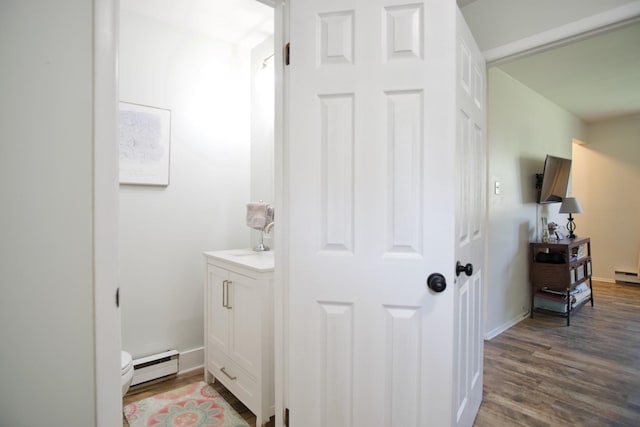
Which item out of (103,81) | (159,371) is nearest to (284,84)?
(103,81)

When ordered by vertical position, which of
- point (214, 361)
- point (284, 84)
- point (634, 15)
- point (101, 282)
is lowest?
point (214, 361)

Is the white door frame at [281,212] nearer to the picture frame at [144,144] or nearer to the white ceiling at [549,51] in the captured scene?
the white ceiling at [549,51]

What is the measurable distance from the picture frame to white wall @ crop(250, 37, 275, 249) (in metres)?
0.67

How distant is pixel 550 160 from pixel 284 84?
12.1 feet

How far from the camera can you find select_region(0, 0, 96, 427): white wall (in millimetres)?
798

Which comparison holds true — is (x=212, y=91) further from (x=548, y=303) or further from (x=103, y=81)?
(x=548, y=303)

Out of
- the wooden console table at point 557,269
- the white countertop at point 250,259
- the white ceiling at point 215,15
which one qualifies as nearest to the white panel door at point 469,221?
the white countertop at point 250,259

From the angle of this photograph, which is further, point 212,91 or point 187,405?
point 212,91

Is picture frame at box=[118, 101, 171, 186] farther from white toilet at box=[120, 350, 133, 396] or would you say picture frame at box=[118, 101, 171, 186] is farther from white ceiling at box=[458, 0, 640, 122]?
white ceiling at box=[458, 0, 640, 122]

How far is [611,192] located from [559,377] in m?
4.45

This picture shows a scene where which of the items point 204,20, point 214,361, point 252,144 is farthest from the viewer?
point 252,144

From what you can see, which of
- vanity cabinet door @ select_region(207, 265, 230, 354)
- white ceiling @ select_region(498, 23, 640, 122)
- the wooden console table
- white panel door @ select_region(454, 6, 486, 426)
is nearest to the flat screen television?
the wooden console table

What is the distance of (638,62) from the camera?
3094 mm

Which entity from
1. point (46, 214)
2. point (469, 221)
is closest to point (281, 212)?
point (46, 214)
